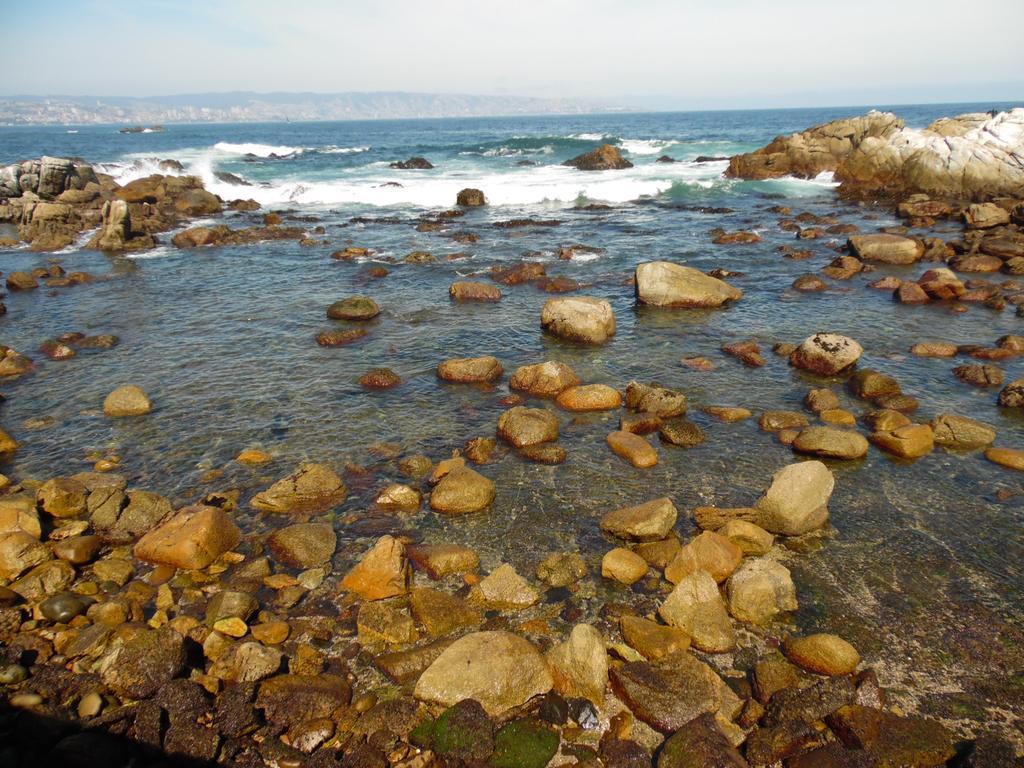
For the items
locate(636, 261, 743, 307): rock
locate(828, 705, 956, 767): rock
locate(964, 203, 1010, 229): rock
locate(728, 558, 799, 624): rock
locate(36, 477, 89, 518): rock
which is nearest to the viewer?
locate(828, 705, 956, 767): rock

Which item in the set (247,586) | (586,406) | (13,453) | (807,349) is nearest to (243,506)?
(247,586)

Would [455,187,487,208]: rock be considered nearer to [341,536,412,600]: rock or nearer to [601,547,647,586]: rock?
[341,536,412,600]: rock

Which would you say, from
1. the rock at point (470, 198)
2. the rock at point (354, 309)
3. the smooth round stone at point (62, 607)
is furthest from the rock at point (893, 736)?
the rock at point (470, 198)

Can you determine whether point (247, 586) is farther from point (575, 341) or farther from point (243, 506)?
point (575, 341)

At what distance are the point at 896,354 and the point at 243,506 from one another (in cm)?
1497

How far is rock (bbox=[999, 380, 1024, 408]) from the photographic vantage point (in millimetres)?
12094

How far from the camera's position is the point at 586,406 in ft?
41.1

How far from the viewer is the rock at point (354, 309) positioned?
18344 millimetres

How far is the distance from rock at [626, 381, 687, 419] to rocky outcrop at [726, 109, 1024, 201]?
110 feet

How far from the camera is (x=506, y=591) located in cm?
741

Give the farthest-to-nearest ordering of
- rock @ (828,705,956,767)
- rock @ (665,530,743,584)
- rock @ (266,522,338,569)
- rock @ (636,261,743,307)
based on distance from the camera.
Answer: rock @ (636,261,743,307), rock @ (266,522,338,569), rock @ (665,530,743,584), rock @ (828,705,956,767)

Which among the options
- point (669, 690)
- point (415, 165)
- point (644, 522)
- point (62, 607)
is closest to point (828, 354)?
point (644, 522)

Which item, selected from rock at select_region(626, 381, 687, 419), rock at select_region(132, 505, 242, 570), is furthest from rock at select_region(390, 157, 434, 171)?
rock at select_region(132, 505, 242, 570)

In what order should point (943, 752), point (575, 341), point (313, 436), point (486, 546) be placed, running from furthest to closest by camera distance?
point (575, 341), point (313, 436), point (486, 546), point (943, 752)
